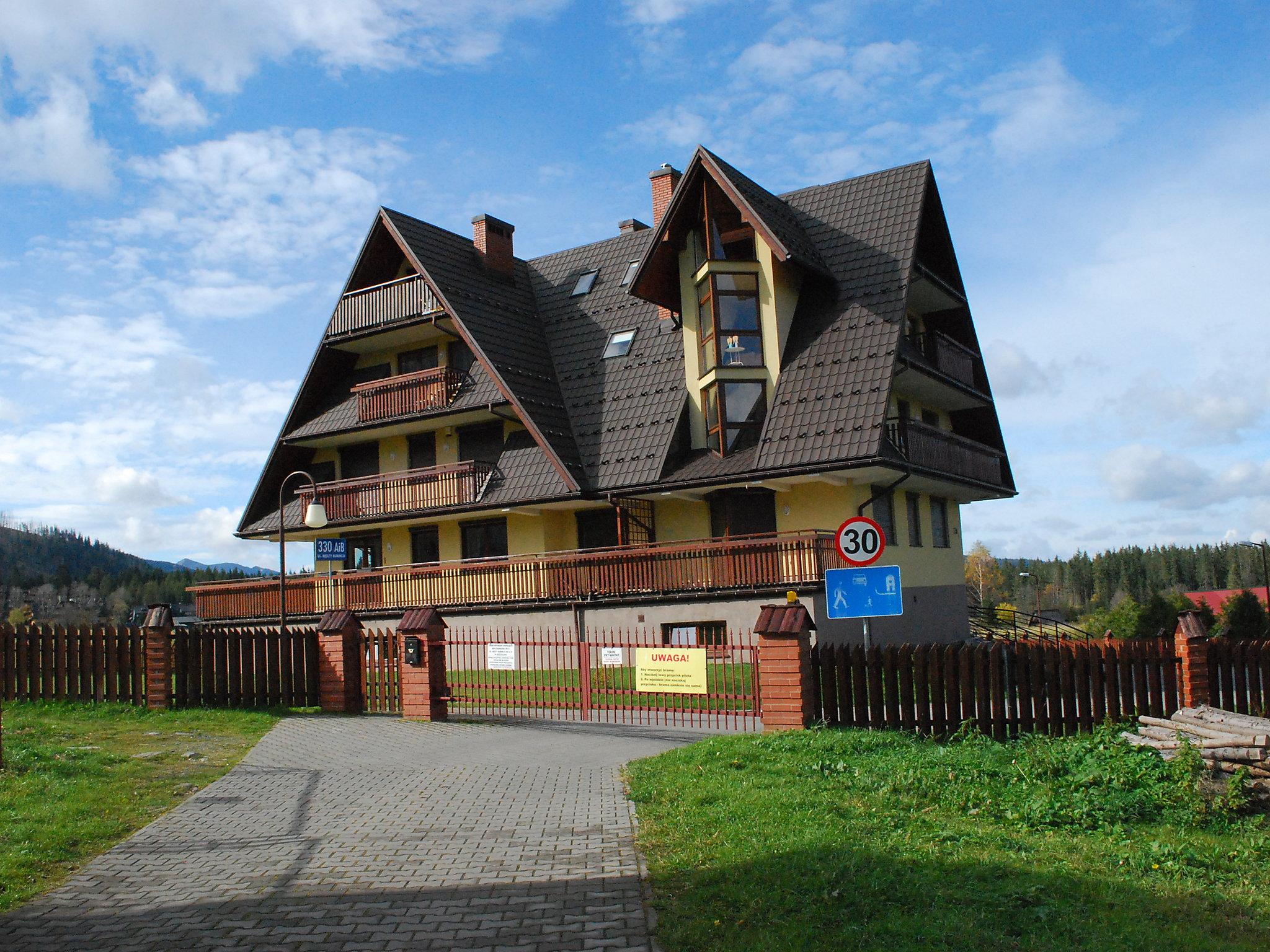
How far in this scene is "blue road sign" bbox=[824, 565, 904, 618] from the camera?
11914mm

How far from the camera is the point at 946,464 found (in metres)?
25.6

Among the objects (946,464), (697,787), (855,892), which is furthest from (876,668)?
(946,464)

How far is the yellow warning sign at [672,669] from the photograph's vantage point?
14.0 meters

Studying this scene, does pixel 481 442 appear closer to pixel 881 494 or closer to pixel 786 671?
pixel 881 494

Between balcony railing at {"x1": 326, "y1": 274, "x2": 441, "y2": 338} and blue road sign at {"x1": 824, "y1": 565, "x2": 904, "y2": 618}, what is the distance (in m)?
17.8

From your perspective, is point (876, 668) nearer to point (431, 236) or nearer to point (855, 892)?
point (855, 892)

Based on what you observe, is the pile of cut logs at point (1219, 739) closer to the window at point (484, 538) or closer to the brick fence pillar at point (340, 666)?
the brick fence pillar at point (340, 666)

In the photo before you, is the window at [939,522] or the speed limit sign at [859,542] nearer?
the speed limit sign at [859,542]

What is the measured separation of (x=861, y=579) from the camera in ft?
39.7

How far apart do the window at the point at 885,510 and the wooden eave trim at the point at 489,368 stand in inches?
265

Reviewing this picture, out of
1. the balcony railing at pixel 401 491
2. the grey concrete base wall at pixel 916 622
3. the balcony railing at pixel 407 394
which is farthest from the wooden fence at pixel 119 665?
the balcony railing at pixel 407 394

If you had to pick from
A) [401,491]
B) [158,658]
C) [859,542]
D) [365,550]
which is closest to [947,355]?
[401,491]

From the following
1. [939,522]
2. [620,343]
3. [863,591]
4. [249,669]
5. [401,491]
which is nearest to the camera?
[863,591]

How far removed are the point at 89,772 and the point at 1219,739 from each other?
1090 centimetres
